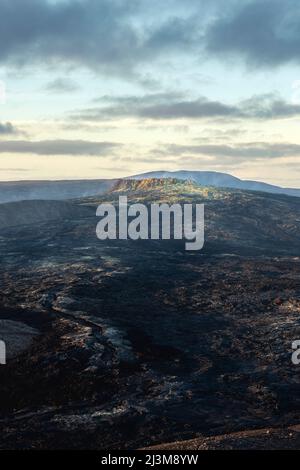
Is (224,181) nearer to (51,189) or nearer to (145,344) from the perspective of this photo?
(51,189)

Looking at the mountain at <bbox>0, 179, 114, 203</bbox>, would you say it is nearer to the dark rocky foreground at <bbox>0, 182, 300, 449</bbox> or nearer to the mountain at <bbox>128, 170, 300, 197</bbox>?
the mountain at <bbox>128, 170, 300, 197</bbox>

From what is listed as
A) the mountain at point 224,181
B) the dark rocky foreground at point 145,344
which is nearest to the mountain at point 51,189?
the mountain at point 224,181

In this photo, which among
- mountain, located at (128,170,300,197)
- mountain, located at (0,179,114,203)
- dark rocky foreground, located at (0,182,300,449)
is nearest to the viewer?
dark rocky foreground, located at (0,182,300,449)

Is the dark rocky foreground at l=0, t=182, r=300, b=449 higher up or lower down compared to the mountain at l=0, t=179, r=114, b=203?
lower down

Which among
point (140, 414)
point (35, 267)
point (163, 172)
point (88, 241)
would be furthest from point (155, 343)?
point (163, 172)

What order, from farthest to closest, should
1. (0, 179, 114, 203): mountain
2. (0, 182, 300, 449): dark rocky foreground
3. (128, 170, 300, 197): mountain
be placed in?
(128, 170, 300, 197): mountain, (0, 179, 114, 203): mountain, (0, 182, 300, 449): dark rocky foreground

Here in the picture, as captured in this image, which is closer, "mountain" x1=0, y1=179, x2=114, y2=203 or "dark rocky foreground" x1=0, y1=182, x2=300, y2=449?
"dark rocky foreground" x1=0, y1=182, x2=300, y2=449

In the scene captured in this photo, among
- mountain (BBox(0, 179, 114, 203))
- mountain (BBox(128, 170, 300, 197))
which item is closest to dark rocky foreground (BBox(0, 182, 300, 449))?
mountain (BBox(0, 179, 114, 203))

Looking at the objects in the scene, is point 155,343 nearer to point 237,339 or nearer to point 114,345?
point 114,345

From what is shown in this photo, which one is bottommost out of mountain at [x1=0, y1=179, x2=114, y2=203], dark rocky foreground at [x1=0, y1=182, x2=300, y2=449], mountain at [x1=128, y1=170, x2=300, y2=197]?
dark rocky foreground at [x1=0, y1=182, x2=300, y2=449]
